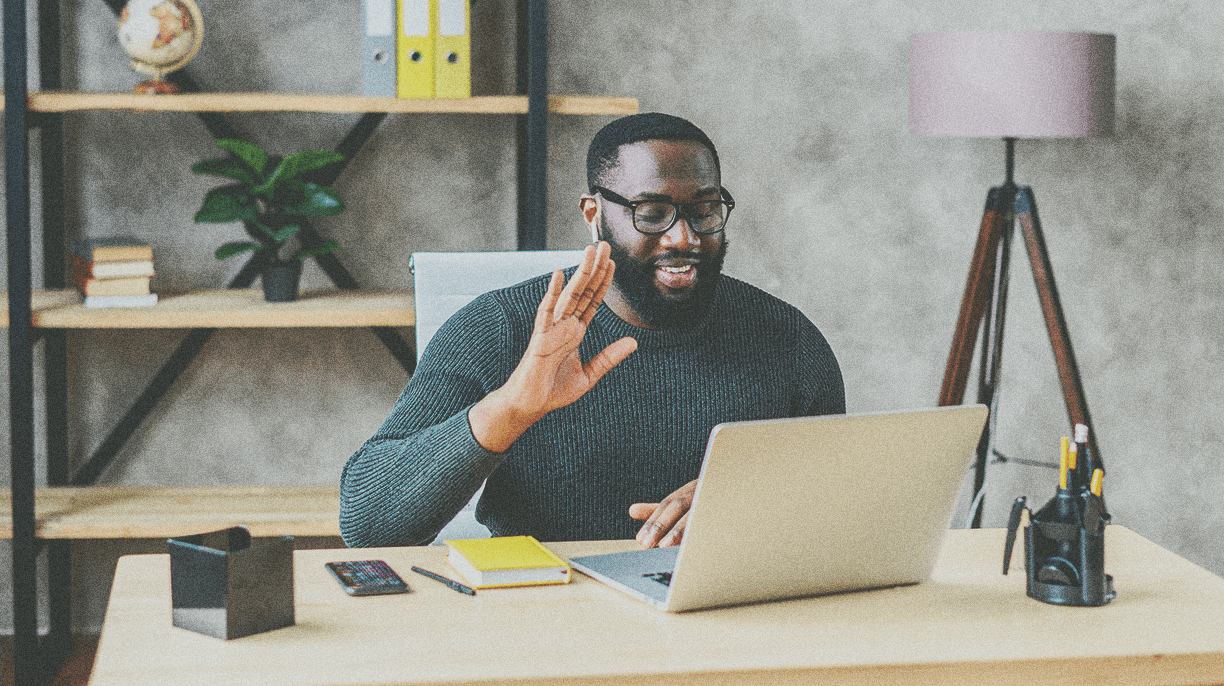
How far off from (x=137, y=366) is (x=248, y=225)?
0.62 metres

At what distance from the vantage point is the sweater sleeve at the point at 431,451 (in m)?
1.38

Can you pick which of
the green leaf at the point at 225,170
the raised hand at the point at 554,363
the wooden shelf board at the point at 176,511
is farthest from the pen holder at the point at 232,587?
the green leaf at the point at 225,170

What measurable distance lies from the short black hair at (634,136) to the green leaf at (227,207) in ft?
3.51

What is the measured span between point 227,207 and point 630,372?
1.26 metres

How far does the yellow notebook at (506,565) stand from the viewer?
1241 millimetres

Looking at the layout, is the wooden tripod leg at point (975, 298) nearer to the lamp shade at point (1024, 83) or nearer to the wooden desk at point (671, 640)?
the lamp shade at point (1024, 83)

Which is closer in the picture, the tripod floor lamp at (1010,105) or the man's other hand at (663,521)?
the man's other hand at (663,521)

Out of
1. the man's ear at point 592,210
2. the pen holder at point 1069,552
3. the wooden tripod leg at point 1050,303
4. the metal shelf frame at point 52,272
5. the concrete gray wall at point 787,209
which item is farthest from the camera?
the concrete gray wall at point 787,209

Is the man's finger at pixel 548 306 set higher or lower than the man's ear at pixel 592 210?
lower

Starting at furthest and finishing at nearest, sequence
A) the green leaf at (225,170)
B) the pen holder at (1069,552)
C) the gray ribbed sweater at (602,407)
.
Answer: the green leaf at (225,170), the gray ribbed sweater at (602,407), the pen holder at (1069,552)

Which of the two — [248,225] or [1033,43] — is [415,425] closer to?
[248,225]

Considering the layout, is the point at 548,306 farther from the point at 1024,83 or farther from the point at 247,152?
the point at 1024,83

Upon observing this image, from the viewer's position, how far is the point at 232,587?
3.51 ft

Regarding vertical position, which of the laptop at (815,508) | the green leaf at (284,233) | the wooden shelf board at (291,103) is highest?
the wooden shelf board at (291,103)
